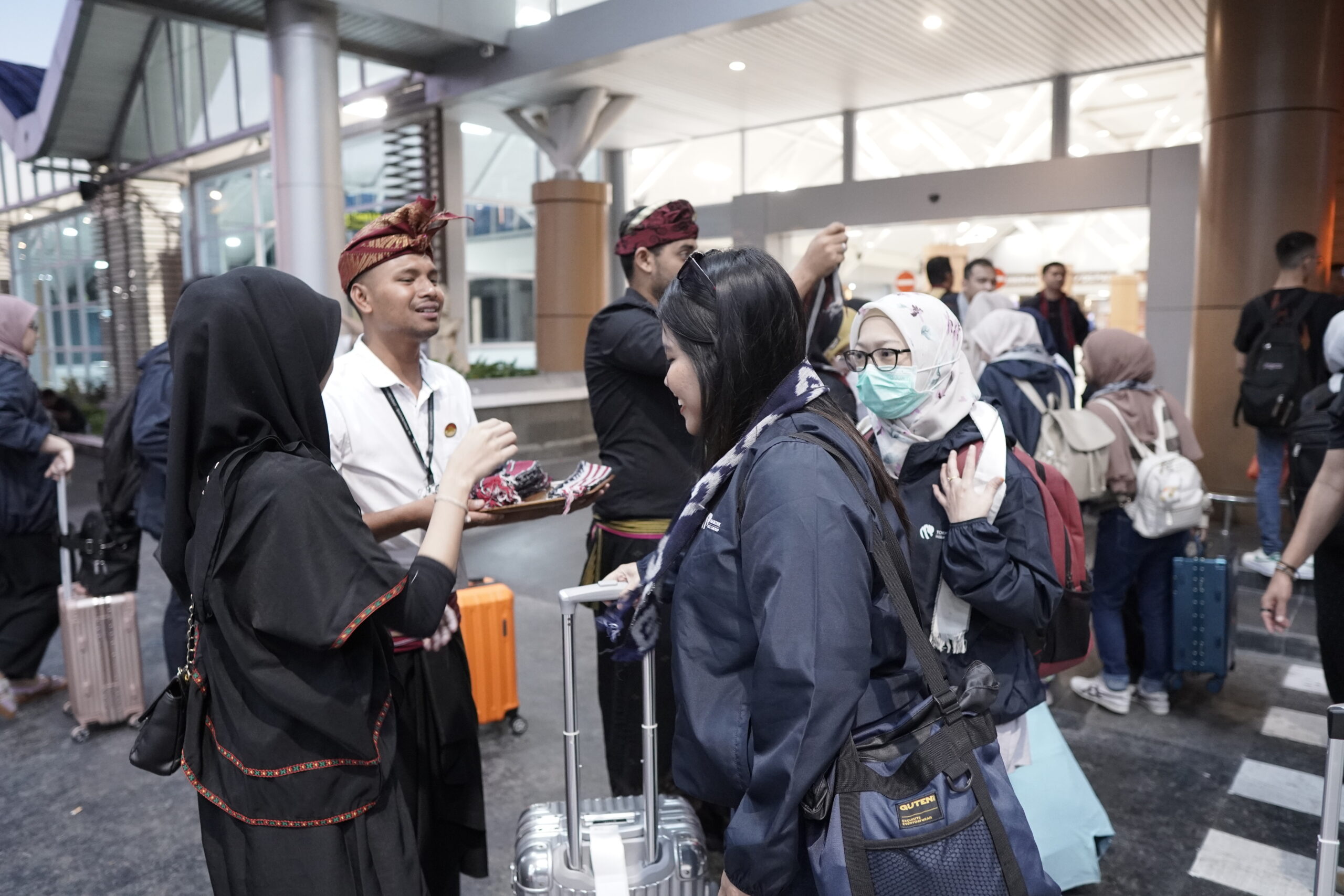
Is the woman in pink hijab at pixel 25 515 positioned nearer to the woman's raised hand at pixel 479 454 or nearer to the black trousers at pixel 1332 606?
the woman's raised hand at pixel 479 454

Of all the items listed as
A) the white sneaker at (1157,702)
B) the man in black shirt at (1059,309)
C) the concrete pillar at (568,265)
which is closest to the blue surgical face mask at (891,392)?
the white sneaker at (1157,702)

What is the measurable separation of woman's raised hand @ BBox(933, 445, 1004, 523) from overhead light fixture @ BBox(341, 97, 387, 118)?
51.9 ft

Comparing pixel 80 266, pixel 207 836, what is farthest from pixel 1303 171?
pixel 80 266

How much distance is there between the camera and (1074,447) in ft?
12.7

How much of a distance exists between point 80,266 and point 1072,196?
22042 millimetres

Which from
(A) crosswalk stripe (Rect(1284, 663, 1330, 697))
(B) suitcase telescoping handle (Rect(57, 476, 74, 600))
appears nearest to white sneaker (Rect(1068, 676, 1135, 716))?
(A) crosswalk stripe (Rect(1284, 663, 1330, 697))

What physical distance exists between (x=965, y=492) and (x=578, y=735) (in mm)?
1025

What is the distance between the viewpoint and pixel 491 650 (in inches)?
155

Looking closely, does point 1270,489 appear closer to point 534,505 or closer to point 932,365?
point 932,365

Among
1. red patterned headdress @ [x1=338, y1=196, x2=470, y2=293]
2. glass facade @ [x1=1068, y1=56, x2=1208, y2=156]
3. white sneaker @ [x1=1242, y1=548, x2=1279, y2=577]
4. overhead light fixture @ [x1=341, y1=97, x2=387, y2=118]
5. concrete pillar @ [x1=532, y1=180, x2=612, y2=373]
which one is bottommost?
white sneaker @ [x1=1242, y1=548, x2=1279, y2=577]

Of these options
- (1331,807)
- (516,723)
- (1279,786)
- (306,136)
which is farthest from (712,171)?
(1331,807)

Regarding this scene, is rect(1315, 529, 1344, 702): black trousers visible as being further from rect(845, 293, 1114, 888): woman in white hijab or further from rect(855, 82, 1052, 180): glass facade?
rect(855, 82, 1052, 180): glass facade

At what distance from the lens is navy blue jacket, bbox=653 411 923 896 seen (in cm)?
127

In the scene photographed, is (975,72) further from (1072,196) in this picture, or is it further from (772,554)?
(772,554)
